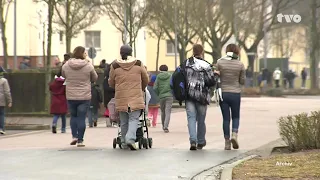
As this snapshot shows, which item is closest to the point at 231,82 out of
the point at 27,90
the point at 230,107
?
the point at 230,107

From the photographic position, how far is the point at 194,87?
42.4ft

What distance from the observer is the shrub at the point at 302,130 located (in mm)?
11898

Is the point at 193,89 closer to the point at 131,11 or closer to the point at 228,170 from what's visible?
the point at 228,170

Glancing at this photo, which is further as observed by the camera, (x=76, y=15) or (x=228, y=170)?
(x=76, y=15)

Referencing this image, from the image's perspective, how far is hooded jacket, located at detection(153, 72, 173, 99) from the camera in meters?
18.7

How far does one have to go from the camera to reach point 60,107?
60.0ft

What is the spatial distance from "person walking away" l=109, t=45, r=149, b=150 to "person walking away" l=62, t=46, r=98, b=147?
75cm

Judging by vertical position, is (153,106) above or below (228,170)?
above

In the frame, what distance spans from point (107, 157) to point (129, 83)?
143 cm

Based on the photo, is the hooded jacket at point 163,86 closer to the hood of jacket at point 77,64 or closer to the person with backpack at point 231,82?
the hood of jacket at point 77,64

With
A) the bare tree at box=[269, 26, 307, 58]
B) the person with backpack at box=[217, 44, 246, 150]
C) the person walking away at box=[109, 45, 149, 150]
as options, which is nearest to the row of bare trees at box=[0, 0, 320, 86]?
the bare tree at box=[269, 26, 307, 58]

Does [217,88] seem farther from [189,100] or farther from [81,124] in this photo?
[81,124]

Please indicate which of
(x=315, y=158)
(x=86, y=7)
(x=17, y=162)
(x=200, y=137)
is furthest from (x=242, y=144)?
(x=86, y=7)

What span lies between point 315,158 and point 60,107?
858cm
